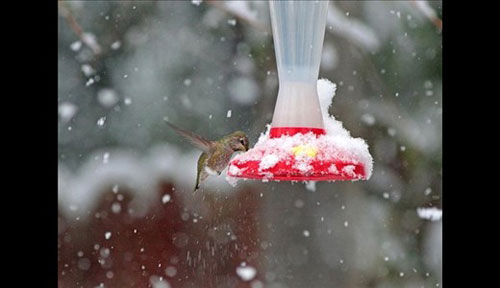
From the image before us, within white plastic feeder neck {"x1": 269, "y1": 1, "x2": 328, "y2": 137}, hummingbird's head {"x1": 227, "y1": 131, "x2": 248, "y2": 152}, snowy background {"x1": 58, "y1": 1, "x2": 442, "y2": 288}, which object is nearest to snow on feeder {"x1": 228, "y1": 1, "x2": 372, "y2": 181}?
white plastic feeder neck {"x1": 269, "y1": 1, "x2": 328, "y2": 137}

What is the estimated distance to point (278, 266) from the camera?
96.8 inches

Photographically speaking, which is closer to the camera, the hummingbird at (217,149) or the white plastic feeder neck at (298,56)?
the white plastic feeder neck at (298,56)

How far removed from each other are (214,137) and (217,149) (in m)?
0.37

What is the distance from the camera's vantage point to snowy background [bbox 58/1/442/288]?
7.92 feet

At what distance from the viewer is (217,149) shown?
2.03m

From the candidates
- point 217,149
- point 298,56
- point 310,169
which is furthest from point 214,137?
point 310,169

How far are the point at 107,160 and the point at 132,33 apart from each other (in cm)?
47

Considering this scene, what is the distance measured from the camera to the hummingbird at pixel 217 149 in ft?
6.31

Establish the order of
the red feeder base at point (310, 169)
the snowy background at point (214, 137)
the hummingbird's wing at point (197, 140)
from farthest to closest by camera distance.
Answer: the snowy background at point (214, 137) → the hummingbird's wing at point (197, 140) → the red feeder base at point (310, 169)

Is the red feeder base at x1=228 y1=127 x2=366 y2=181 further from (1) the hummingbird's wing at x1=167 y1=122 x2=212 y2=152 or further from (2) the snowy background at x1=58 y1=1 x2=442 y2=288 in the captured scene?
(2) the snowy background at x1=58 y1=1 x2=442 y2=288

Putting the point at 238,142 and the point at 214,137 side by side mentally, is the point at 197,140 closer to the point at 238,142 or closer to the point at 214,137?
the point at 238,142

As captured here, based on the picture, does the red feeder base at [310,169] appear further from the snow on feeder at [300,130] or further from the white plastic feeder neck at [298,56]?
the white plastic feeder neck at [298,56]

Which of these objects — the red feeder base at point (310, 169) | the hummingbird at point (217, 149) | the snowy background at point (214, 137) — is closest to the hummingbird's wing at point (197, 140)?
the hummingbird at point (217, 149)

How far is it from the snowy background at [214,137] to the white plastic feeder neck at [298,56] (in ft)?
2.88
